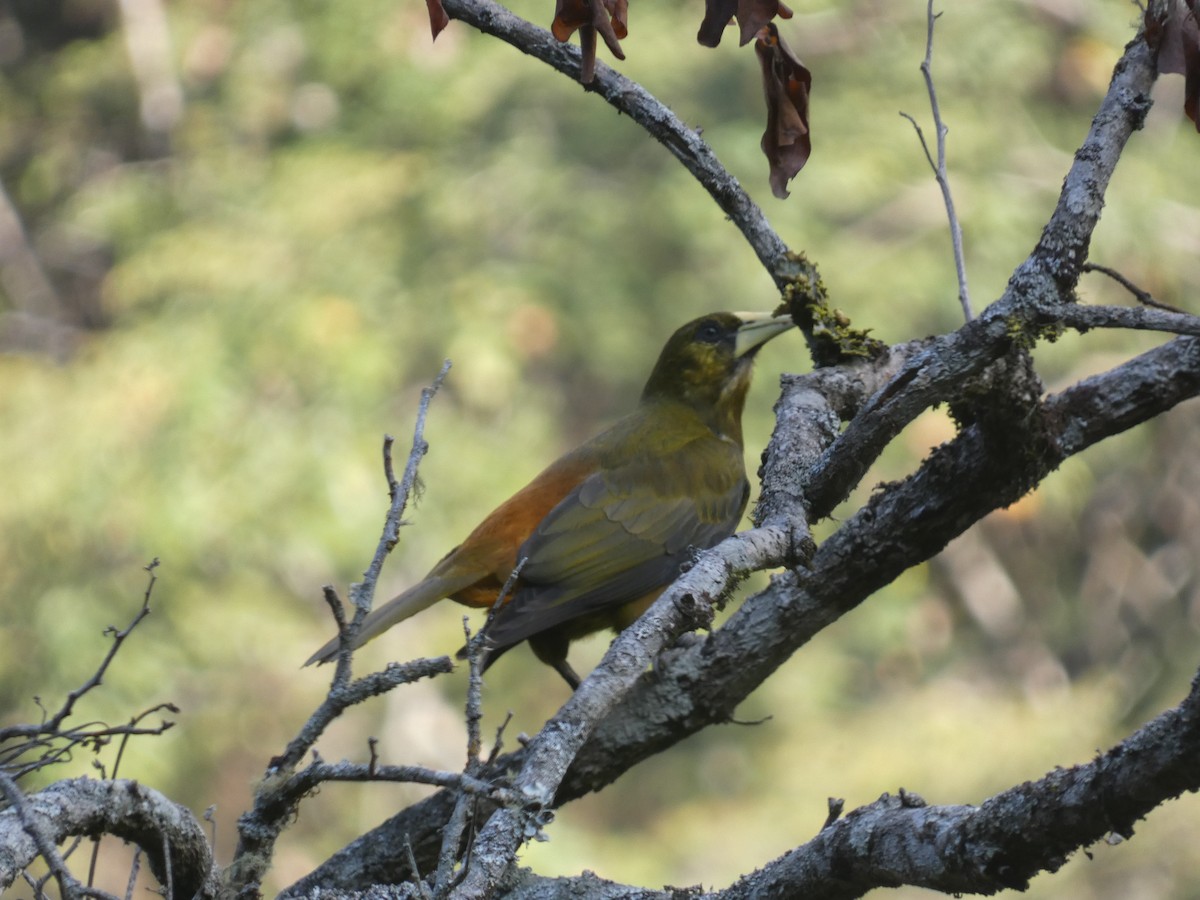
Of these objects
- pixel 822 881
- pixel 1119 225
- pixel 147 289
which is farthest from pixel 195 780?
pixel 822 881

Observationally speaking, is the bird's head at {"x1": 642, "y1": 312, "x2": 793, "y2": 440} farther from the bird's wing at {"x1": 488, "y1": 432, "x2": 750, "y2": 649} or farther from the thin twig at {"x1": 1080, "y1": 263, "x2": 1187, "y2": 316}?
the thin twig at {"x1": 1080, "y1": 263, "x2": 1187, "y2": 316}

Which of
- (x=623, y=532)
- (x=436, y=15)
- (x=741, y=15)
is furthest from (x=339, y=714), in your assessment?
(x=623, y=532)

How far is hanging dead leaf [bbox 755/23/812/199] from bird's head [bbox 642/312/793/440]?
2073 millimetres

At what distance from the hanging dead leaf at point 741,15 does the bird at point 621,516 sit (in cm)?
199

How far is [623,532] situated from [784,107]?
6.66 feet

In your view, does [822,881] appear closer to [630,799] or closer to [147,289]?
[147,289]

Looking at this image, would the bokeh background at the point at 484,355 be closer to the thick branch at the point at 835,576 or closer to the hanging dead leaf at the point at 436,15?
the thick branch at the point at 835,576

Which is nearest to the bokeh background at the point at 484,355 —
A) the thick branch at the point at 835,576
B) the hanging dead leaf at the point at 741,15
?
the thick branch at the point at 835,576

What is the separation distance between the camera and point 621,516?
426 centimetres

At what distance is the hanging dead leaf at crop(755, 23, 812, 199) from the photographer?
7.76ft

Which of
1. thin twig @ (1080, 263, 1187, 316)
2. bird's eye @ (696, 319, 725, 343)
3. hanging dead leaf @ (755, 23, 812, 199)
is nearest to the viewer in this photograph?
thin twig @ (1080, 263, 1187, 316)

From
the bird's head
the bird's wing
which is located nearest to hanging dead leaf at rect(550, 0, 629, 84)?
the bird's wing

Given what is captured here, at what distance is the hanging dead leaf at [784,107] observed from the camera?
7.76 feet

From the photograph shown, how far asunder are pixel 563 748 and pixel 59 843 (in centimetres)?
99
